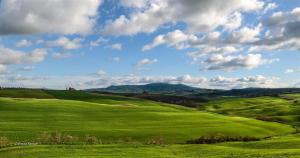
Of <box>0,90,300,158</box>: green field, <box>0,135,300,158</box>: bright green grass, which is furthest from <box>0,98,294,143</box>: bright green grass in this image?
<box>0,135,300,158</box>: bright green grass

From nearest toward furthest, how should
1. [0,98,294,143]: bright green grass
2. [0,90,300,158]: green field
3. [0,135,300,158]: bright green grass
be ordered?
1. [0,135,300,158]: bright green grass
2. [0,90,300,158]: green field
3. [0,98,294,143]: bright green grass

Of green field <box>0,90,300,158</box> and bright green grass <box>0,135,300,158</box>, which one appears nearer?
bright green grass <box>0,135,300,158</box>

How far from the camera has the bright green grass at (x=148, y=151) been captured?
149 ft

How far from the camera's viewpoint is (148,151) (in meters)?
49.8

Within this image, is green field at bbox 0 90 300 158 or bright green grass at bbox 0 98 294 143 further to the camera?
bright green grass at bbox 0 98 294 143

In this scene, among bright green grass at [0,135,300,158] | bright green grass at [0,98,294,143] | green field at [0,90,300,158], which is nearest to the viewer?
bright green grass at [0,135,300,158]

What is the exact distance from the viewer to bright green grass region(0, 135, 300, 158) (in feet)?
149

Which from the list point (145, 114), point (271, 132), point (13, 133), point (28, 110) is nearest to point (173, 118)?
point (145, 114)

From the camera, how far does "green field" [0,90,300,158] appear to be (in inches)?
1916

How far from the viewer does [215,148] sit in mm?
53250

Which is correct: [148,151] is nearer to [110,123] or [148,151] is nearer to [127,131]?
[127,131]

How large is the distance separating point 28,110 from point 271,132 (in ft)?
162

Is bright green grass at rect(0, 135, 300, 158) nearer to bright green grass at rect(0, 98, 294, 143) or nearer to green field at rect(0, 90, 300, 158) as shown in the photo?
green field at rect(0, 90, 300, 158)

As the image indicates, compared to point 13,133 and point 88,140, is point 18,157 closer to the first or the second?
point 88,140
